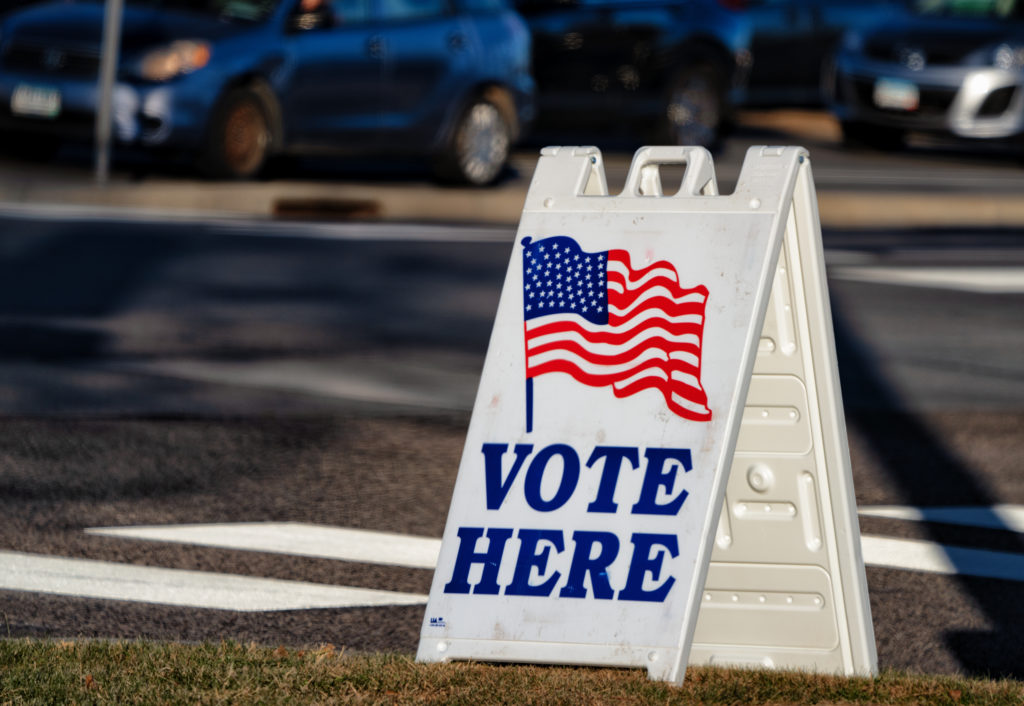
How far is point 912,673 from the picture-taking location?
173 inches

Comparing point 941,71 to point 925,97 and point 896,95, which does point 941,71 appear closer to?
point 925,97

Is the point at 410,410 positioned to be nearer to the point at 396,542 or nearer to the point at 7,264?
the point at 396,542

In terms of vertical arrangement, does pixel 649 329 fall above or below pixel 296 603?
above

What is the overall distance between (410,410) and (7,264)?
4.20 m

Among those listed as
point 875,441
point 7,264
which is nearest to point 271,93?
point 7,264

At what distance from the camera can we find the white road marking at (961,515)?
611 centimetres

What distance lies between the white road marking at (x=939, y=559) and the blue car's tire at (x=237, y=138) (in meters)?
8.81

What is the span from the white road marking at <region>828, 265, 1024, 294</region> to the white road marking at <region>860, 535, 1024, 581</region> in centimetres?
551

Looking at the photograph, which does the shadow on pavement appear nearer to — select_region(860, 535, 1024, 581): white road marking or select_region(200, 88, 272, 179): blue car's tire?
select_region(860, 535, 1024, 581): white road marking

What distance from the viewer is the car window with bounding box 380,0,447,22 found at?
14.5 meters

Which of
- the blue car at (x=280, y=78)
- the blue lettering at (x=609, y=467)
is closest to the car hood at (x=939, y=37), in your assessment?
the blue car at (x=280, y=78)

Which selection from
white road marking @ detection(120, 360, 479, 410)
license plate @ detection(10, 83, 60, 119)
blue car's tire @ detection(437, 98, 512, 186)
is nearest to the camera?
white road marking @ detection(120, 360, 479, 410)

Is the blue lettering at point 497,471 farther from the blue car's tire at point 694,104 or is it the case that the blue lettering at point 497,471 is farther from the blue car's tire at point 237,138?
the blue car's tire at point 694,104

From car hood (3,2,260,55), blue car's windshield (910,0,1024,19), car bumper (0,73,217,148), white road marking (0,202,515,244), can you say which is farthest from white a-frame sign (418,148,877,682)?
blue car's windshield (910,0,1024,19)
